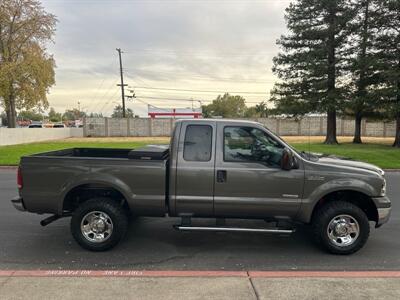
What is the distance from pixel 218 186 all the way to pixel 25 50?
3840 centimetres

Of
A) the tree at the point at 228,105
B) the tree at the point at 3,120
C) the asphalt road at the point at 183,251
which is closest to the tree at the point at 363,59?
the asphalt road at the point at 183,251

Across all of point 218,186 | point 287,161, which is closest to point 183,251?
point 218,186

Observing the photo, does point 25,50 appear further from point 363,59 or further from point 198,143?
point 198,143

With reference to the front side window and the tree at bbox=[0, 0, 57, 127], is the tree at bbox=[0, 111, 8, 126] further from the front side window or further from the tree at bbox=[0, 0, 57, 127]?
the front side window

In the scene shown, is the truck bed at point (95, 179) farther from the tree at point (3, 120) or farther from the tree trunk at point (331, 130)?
the tree at point (3, 120)

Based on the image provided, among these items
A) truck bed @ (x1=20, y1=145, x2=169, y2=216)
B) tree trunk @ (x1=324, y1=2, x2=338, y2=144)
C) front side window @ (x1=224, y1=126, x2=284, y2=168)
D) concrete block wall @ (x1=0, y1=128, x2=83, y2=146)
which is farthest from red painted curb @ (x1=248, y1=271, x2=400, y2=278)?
concrete block wall @ (x1=0, y1=128, x2=83, y2=146)

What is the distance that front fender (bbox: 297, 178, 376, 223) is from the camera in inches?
196

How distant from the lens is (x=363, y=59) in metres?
25.6

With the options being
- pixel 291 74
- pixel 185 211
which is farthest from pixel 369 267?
pixel 291 74

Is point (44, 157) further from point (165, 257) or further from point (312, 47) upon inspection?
point (312, 47)

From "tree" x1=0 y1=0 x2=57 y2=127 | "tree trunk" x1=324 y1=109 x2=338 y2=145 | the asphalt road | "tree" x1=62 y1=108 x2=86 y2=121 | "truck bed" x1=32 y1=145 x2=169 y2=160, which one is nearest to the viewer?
the asphalt road

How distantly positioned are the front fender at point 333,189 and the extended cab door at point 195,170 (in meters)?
1.27

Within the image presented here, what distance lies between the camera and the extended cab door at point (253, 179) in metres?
5.01

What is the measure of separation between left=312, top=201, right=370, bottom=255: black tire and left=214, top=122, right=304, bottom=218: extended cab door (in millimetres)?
405
